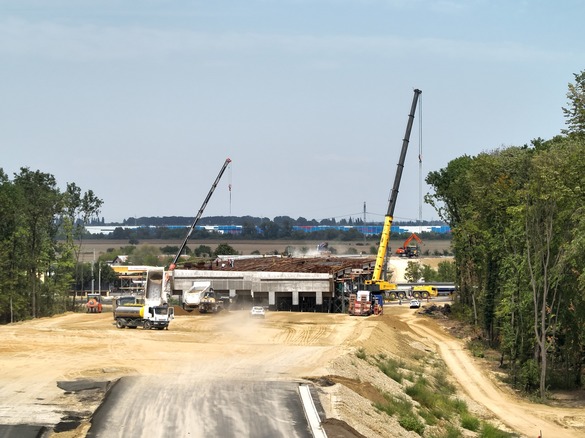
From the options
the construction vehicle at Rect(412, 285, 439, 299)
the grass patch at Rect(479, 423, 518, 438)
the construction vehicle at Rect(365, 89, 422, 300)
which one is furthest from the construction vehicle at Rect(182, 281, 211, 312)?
the construction vehicle at Rect(412, 285, 439, 299)

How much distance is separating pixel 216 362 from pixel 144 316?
2690 centimetres

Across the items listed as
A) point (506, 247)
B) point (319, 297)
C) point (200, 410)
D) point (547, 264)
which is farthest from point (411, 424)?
point (319, 297)

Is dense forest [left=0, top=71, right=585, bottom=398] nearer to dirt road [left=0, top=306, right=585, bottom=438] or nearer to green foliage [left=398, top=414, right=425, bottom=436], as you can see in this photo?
dirt road [left=0, top=306, right=585, bottom=438]

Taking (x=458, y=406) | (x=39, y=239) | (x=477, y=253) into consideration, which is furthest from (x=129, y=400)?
(x=39, y=239)

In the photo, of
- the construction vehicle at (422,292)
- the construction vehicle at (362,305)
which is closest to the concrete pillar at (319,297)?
the construction vehicle at (362,305)

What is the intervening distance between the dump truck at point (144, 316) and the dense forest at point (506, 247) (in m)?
28.5

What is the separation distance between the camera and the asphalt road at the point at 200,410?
34406mm

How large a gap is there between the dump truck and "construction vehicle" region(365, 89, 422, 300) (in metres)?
43.9

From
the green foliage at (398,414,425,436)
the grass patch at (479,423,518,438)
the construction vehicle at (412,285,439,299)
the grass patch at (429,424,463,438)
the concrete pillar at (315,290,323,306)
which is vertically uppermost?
the concrete pillar at (315,290,323,306)

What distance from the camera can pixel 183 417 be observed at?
36719 mm

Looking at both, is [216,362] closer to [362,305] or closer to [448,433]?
[448,433]

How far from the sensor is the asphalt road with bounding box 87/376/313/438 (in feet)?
113

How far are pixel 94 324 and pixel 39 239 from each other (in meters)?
37.6

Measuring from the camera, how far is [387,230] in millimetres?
128000
